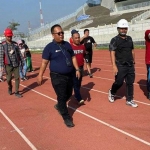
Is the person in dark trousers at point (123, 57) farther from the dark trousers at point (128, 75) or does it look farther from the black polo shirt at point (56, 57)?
the black polo shirt at point (56, 57)

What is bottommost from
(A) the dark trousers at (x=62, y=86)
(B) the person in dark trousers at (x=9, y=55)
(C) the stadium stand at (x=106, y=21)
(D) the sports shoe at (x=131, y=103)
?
(D) the sports shoe at (x=131, y=103)

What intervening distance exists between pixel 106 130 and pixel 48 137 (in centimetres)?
108

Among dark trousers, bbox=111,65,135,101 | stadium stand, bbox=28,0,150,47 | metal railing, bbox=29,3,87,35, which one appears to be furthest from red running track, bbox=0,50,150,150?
metal railing, bbox=29,3,87,35

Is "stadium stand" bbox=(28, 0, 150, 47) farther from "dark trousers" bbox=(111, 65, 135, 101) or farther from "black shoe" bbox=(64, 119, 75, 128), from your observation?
"black shoe" bbox=(64, 119, 75, 128)

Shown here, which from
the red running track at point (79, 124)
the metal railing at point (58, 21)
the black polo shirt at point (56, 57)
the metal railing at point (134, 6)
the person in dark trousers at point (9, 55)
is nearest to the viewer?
the red running track at point (79, 124)

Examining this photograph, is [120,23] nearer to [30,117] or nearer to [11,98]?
[30,117]

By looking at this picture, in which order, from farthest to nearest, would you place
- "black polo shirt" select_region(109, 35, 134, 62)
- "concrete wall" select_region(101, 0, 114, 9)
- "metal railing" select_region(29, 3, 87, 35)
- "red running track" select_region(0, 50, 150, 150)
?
"concrete wall" select_region(101, 0, 114, 9), "metal railing" select_region(29, 3, 87, 35), "black polo shirt" select_region(109, 35, 134, 62), "red running track" select_region(0, 50, 150, 150)

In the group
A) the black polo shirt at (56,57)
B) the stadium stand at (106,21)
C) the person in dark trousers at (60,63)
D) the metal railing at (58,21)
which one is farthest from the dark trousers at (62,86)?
the metal railing at (58,21)

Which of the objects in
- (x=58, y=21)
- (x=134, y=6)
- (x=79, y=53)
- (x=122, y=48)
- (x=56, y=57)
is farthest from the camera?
(x=58, y=21)

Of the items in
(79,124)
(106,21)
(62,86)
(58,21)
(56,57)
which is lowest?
(79,124)

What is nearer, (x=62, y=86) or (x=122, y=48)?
(x=62, y=86)

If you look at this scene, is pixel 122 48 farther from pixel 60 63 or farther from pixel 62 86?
pixel 62 86

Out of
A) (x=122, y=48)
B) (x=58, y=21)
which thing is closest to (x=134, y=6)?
(x=58, y=21)

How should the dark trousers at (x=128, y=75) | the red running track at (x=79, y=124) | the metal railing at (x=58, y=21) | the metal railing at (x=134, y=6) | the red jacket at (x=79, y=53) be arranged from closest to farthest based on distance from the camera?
1. the red running track at (x=79, y=124)
2. the dark trousers at (x=128, y=75)
3. the red jacket at (x=79, y=53)
4. the metal railing at (x=134, y=6)
5. the metal railing at (x=58, y=21)
